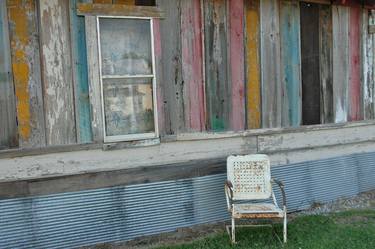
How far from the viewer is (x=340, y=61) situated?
16.9 ft

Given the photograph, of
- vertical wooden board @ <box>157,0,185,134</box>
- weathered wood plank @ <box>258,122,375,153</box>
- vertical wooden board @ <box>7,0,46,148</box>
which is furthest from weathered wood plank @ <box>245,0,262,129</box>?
vertical wooden board @ <box>7,0,46,148</box>

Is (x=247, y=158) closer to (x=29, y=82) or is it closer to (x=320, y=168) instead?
(x=320, y=168)

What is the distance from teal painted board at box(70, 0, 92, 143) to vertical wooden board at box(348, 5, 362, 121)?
3711mm

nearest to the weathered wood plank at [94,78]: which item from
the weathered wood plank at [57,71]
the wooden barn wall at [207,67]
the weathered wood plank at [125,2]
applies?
the wooden barn wall at [207,67]

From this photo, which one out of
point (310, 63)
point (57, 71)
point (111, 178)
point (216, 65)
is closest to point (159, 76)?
point (216, 65)

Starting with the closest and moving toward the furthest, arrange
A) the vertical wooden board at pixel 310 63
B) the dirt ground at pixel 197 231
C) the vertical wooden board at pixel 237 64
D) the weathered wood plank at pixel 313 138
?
the dirt ground at pixel 197 231, the vertical wooden board at pixel 237 64, the weathered wood plank at pixel 313 138, the vertical wooden board at pixel 310 63

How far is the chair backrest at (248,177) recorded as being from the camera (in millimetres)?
4008

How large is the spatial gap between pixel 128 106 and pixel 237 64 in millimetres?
1415

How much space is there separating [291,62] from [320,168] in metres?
1.49

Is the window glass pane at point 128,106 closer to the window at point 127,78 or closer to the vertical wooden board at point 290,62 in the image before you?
the window at point 127,78

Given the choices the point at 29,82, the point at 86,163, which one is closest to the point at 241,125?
the point at 86,163

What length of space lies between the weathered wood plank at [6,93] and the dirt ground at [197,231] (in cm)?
132

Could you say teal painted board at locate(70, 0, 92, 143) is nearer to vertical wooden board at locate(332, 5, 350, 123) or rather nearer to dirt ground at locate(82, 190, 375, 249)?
dirt ground at locate(82, 190, 375, 249)

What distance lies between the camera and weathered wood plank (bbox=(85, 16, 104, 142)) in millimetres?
3514
